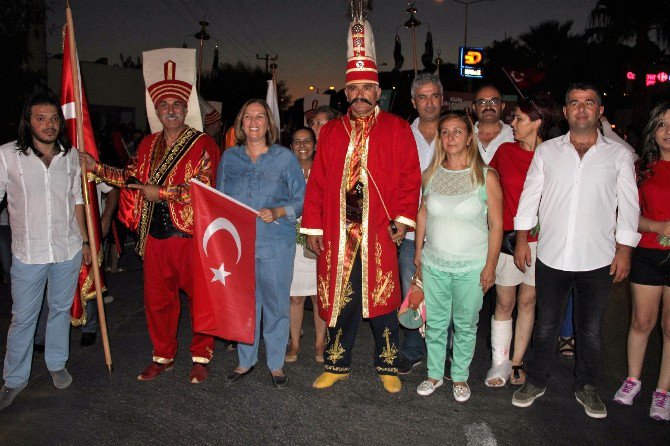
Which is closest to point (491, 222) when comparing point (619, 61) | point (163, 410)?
point (163, 410)

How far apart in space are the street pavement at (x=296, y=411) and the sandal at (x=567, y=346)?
14 centimetres

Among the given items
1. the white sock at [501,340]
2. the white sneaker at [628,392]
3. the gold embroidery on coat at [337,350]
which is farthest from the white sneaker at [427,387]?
the white sneaker at [628,392]

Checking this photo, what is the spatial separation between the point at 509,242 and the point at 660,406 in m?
1.50

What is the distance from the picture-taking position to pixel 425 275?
4215 mm

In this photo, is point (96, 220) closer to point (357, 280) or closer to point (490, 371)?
point (357, 280)

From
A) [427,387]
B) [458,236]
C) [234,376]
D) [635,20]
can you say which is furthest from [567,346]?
[635,20]

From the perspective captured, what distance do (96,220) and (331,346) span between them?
7.26 ft

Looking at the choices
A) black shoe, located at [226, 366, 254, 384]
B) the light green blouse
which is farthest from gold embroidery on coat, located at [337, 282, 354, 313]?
black shoe, located at [226, 366, 254, 384]

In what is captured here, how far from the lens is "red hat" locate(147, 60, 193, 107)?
14.5 feet

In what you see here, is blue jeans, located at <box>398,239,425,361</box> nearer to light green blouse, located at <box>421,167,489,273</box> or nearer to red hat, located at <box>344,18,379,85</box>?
light green blouse, located at <box>421,167,489,273</box>

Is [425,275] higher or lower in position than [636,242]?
lower

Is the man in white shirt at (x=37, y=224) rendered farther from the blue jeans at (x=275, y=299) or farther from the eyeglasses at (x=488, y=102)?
the eyeglasses at (x=488, y=102)

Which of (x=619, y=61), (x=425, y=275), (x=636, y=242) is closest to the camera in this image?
(x=636, y=242)

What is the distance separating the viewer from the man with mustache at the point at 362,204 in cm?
419
